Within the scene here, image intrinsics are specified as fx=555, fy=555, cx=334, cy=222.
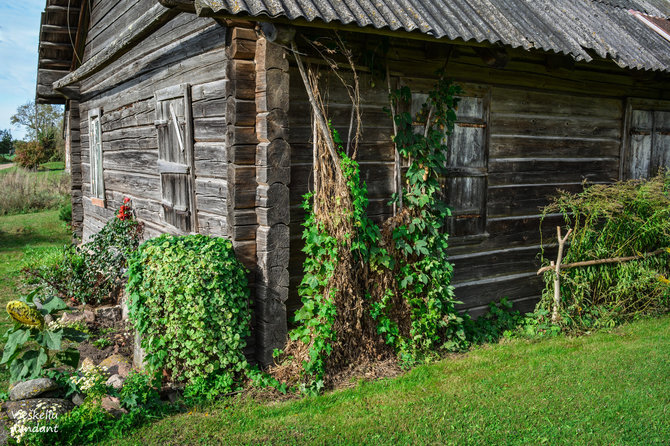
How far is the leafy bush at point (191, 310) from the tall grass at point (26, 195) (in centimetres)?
1615

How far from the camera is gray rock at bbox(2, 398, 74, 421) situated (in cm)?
392

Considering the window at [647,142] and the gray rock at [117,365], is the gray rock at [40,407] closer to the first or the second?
the gray rock at [117,365]

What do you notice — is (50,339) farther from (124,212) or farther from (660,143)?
(660,143)

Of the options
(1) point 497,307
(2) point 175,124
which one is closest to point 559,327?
(1) point 497,307

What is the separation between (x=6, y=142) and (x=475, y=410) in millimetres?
60588

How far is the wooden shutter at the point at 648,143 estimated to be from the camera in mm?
7855

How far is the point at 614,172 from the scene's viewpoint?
7.71m

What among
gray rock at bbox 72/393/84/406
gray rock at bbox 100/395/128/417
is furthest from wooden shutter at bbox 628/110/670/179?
gray rock at bbox 72/393/84/406

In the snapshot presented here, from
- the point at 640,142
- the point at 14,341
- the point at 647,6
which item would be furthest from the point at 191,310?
the point at 647,6

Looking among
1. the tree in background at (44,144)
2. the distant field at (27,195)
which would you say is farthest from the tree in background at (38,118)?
the distant field at (27,195)

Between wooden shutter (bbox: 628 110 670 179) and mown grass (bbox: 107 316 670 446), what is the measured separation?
130 inches

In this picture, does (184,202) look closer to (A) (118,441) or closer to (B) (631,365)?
(A) (118,441)

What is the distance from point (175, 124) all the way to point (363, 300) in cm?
293

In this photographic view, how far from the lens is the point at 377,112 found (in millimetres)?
5621
